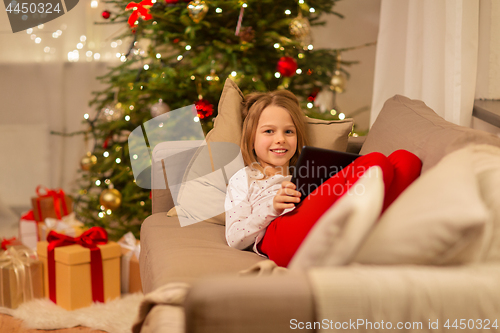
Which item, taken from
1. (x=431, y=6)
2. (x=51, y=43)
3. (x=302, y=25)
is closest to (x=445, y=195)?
(x=431, y=6)

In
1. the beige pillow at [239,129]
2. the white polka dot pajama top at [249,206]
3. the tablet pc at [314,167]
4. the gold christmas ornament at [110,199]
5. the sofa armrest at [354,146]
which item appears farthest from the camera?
the gold christmas ornament at [110,199]

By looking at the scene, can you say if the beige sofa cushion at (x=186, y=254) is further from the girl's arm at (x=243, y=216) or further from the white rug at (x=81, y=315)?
the white rug at (x=81, y=315)

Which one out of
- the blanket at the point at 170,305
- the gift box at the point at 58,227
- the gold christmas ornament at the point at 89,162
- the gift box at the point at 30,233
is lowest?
the gift box at the point at 30,233

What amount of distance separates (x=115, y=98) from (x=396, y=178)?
1982 mm

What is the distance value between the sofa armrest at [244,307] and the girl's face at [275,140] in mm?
806

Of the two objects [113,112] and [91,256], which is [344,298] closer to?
[91,256]

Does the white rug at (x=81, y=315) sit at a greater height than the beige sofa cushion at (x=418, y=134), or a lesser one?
lesser

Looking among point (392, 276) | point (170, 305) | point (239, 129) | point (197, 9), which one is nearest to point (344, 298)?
point (392, 276)

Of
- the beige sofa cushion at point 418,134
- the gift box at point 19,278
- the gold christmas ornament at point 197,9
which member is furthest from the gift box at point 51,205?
the beige sofa cushion at point 418,134

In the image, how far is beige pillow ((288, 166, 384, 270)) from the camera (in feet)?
1.91

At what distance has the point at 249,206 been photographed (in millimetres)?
1184

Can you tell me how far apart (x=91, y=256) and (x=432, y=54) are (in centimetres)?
169

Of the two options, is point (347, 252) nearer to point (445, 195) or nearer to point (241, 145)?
point (445, 195)

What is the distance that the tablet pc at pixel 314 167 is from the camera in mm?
964
